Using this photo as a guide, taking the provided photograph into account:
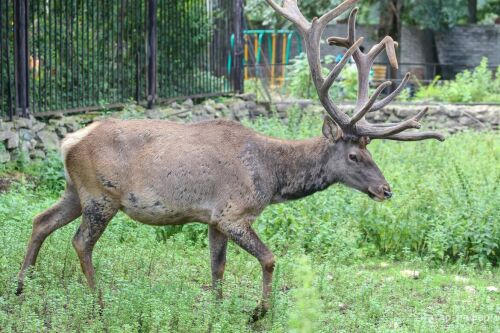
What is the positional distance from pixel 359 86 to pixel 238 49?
1074 centimetres

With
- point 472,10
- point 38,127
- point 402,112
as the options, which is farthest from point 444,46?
point 38,127

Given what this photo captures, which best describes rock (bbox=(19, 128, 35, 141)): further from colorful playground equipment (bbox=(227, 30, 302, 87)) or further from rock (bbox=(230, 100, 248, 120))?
colorful playground equipment (bbox=(227, 30, 302, 87))

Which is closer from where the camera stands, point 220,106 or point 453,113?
point 220,106

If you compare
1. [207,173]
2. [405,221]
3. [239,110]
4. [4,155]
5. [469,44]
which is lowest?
[405,221]

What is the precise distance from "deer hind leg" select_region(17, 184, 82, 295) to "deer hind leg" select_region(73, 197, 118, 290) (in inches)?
13.3

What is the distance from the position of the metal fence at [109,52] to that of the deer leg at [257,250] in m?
5.64

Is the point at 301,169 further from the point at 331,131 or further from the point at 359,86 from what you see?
the point at 359,86

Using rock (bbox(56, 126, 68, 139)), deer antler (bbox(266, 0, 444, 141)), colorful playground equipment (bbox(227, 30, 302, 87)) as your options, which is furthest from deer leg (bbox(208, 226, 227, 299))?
colorful playground equipment (bbox(227, 30, 302, 87))

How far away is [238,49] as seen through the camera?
1859 centimetres

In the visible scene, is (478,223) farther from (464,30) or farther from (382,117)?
(464,30)

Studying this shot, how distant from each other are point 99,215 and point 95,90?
22.7 feet

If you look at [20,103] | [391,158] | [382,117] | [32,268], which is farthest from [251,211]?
[382,117]

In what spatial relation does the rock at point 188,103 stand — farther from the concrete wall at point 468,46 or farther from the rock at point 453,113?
the concrete wall at point 468,46

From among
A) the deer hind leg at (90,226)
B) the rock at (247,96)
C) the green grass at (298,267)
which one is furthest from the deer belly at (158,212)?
the rock at (247,96)
